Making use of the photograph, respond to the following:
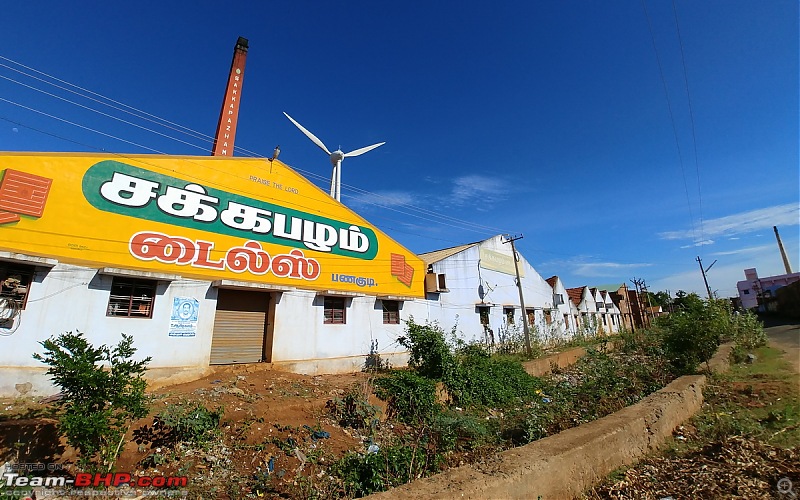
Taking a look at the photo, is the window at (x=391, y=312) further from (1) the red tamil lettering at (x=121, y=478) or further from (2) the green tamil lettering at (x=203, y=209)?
(1) the red tamil lettering at (x=121, y=478)

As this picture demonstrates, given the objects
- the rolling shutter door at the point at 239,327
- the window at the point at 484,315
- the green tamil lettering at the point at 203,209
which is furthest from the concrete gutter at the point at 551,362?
the rolling shutter door at the point at 239,327

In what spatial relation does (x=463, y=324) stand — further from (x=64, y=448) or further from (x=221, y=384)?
(x=64, y=448)

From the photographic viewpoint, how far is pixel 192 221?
10.1 meters

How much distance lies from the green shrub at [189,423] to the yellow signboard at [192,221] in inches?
174

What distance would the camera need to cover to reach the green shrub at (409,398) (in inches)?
360

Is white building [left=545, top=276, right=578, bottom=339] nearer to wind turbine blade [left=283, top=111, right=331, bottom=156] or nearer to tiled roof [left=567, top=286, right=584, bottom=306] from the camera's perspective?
tiled roof [left=567, top=286, right=584, bottom=306]

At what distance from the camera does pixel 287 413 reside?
7668 mm

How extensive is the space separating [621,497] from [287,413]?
6.34m

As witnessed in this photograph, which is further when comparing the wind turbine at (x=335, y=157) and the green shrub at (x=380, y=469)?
the wind turbine at (x=335, y=157)

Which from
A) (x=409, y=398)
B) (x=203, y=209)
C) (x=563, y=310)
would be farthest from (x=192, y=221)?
(x=563, y=310)

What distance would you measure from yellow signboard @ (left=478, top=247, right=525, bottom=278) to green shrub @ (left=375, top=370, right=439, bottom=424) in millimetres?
10936

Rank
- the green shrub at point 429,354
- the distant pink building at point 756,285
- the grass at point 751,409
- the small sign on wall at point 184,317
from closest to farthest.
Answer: the grass at point 751,409 → the small sign on wall at point 184,317 → the green shrub at point 429,354 → the distant pink building at point 756,285

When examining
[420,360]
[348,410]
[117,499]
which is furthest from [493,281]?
[117,499]

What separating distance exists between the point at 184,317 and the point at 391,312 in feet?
25.1
